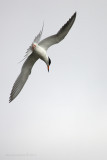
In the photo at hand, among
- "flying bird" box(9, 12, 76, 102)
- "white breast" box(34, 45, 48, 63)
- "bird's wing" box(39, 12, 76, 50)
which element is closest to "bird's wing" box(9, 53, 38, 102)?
"flying bird" box(9, 12, 76, 102)

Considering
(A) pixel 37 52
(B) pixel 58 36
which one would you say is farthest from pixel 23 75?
(B) pixel 58 36

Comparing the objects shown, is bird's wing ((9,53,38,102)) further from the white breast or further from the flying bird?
the white breast

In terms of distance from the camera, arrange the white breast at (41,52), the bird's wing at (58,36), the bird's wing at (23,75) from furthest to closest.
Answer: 1. the bird's wing at (23,75)
2. the white breast at (41,52)
3. the bird's wing at (58,36)

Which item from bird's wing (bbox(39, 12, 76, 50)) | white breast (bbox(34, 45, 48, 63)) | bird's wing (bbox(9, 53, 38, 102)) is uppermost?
bird's wing (bbox(39, 12, 76, 50))

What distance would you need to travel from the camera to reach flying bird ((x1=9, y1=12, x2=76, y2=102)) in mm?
6727

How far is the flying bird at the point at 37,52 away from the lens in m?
6.73

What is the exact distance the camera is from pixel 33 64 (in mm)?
7480

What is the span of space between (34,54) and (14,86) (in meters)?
0.96

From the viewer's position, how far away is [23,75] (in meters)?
7.60

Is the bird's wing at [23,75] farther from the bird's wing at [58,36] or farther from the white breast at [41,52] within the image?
the bird's wing at [58,36]

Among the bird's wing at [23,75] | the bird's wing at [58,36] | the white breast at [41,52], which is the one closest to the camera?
the bird's wing at [58,36]

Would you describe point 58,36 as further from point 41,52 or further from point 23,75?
point 23,75

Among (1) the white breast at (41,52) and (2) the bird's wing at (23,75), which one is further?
(2) the bird's wing at (23,75)

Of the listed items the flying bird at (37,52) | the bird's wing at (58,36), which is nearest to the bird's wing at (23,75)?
the flying bird at (37,52)
